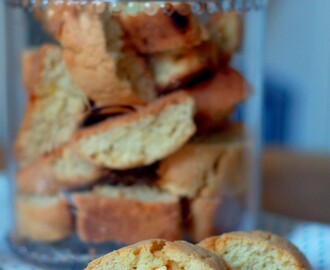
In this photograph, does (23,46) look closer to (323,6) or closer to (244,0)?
(244,0)

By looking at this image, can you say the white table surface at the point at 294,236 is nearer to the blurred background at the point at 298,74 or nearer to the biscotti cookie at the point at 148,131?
the biscotti cookie at the point at 148,131

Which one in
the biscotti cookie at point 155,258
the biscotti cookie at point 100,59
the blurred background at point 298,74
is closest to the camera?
the biscotti cookie at point 155,258

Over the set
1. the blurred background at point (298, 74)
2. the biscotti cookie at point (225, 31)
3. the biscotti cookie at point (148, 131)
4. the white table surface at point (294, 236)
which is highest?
the biscotti cookie at point (225, 31)

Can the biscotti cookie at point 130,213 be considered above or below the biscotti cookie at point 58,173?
below

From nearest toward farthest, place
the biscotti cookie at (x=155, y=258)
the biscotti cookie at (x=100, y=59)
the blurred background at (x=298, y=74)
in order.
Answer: the biscotti cookie at (x=155, y=258) → the biscotti cookie at (x=100, y=59) → the blurred background at (x=298, y=74)

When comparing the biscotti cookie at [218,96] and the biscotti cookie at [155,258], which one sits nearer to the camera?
the biscotti cookie at [155,258]

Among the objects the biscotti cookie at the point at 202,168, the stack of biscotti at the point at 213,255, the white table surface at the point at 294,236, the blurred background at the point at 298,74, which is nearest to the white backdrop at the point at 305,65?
the blurred background at the point at 298,74

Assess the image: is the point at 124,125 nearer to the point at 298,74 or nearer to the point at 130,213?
the point at 130,213

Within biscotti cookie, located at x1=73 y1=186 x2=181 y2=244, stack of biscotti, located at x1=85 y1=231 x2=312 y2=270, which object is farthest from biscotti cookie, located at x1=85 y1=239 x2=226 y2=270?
biscotti cookie, located at x1=73 y1=186 x2=181 y2=244
